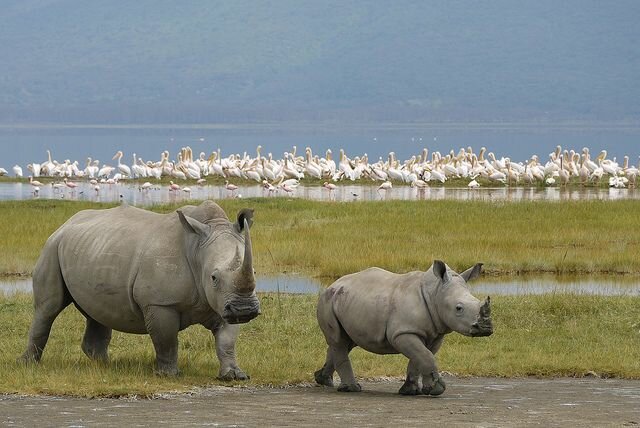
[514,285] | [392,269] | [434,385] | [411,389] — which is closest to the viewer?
[434,385]

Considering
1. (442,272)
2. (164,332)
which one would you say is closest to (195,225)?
(164,332)

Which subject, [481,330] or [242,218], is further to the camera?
[242,218]

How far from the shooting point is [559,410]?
32.5ft

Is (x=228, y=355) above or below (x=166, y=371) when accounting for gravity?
above

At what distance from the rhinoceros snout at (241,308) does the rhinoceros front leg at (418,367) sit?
108 cm

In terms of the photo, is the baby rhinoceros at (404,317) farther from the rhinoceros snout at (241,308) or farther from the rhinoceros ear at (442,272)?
the rhinoceros snout at (241,308)

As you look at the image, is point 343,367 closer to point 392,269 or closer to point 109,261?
point 109,261

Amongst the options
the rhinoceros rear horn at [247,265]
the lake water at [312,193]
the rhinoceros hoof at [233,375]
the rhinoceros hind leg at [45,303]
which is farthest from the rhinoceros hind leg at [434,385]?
the lake water at [312,193]

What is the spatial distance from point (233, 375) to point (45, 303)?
2016 millimetres

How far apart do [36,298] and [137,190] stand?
3611 cm

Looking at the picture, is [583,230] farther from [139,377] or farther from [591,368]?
[139,377]

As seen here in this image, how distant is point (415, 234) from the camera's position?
26.8 m

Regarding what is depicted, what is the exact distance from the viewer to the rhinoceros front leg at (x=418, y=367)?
10.4 metres

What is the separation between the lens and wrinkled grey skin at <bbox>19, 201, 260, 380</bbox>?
36.3 ft
